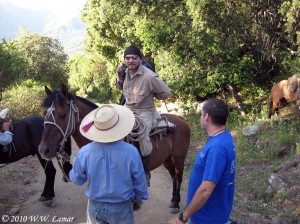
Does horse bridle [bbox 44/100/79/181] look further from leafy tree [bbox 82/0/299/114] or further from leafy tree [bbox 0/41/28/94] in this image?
leafy tree [bbox 0/41/28/94]

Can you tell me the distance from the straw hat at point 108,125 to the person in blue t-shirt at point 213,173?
2.28ft

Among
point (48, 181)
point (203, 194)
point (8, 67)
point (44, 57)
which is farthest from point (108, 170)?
point (44, 57)

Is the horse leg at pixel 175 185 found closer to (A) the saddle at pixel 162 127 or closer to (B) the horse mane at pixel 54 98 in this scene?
(A) the saddle at pixel 162 127

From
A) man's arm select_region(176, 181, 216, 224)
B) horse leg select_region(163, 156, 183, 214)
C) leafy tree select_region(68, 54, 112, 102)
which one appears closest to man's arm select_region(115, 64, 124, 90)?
horse leg select_region(163, 156, 183, 214)

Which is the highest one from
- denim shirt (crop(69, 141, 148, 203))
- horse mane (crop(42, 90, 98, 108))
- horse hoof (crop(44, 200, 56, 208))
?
horse mane (crop(42, 90, 98, 108))

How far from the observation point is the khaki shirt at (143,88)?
4320 millimetres

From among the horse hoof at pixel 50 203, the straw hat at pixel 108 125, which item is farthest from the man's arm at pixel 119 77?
the horse hoof at pixel 50 203

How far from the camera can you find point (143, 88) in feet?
14.2

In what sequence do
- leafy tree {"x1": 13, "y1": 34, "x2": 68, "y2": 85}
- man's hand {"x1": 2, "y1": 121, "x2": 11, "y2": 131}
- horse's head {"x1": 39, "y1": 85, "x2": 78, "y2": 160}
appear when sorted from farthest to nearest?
1. leafy tree {"x1": 13, "y1": 34, "x2": 68, "y2": 85}
2. man's hand {"x1": 2, "y1": 121, "x2": 11, "y2": 131}
3. horse's head {"x1": 39, "y1": 85, "x2": 78, "y2": 160}

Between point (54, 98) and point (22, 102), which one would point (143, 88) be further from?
point (22, 102)

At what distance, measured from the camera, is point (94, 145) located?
268 cm

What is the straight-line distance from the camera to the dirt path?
5184mm

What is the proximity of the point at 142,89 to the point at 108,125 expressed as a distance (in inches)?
Result: 67.4

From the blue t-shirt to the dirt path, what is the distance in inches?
92.7
